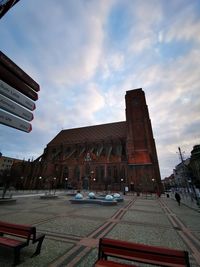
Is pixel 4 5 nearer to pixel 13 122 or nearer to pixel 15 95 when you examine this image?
pixel 15 95

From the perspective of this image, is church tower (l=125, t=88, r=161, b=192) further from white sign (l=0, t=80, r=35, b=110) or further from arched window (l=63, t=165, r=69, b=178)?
white sign (l=0, t=80, r=35, b=110)

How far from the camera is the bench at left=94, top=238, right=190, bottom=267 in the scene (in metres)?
2.50

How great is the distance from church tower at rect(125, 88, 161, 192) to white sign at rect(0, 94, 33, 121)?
121ft

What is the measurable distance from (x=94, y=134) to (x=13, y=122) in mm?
55462

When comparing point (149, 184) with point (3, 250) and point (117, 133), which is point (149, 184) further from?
point (3, 250)

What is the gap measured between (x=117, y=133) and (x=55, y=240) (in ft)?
166

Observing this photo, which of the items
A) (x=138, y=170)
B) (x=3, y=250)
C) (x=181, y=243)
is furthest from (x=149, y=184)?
(x=3, y=250)

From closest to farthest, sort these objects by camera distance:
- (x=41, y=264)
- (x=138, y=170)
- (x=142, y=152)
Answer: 1. (x=41, y=264)
2. (x=138, y=170)
3. (x=142, y=152)

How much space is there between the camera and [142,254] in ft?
9.06

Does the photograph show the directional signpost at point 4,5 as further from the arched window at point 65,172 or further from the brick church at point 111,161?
the arched window at point 65,172

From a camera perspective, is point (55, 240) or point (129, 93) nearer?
point (55, 240)

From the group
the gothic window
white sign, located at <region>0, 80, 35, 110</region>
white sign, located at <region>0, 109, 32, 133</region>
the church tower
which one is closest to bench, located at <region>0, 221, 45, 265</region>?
white sign, located at <region>0, 109, 32, 133</region>

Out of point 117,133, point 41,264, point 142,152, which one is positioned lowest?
point 41,264

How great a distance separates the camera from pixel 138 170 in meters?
38.7
